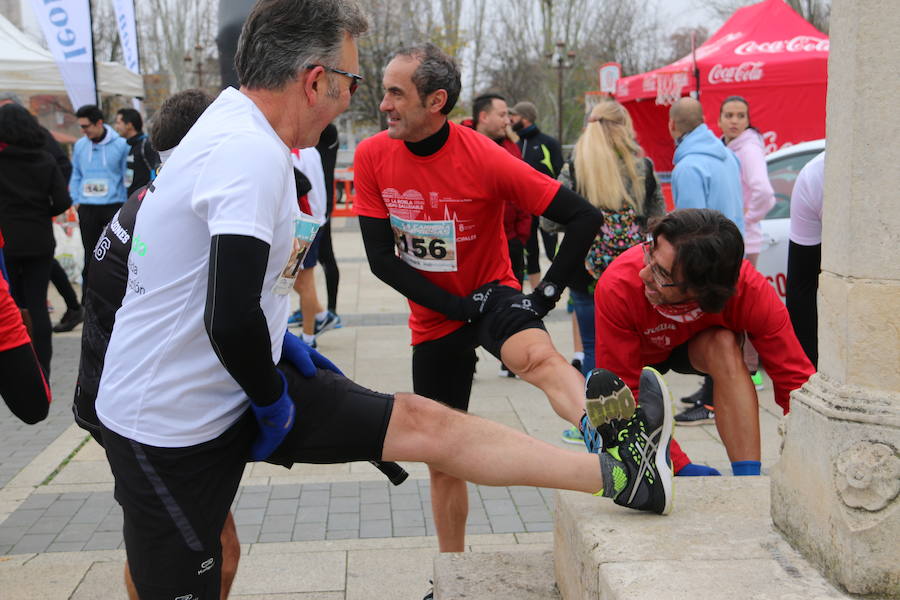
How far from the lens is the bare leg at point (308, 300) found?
772cm

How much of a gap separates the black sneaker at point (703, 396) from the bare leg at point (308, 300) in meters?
3.13

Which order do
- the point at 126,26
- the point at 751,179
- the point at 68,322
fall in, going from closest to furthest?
the point at 751,179 → the point at 68,322 → the point at 126,26

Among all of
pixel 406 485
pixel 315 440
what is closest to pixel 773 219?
pixel 406 485

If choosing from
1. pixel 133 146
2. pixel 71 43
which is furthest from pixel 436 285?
pixel 71 43

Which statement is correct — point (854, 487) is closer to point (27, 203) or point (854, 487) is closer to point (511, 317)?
point (511, 317)

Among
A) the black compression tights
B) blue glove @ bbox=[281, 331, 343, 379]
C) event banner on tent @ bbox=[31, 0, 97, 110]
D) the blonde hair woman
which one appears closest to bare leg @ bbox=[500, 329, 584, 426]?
blue glove @ bbox=[281, 331, 343, 379]

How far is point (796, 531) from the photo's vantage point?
254cm

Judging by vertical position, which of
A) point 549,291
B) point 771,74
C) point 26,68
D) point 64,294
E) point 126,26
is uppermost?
point 126,26

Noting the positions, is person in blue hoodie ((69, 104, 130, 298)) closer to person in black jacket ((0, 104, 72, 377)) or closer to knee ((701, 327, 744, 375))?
person in black jacket ((0, 104, 72, 377))

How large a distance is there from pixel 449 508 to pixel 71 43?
9934 mm

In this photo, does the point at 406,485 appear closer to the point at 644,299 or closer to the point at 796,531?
the point at 644,299

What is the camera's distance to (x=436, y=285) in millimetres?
3629

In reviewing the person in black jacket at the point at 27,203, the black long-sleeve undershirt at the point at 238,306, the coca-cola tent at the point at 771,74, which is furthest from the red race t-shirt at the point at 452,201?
the coca-cola tent at the point at 771,74

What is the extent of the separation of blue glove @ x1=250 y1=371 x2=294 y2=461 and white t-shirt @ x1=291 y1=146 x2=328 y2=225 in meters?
5.34
